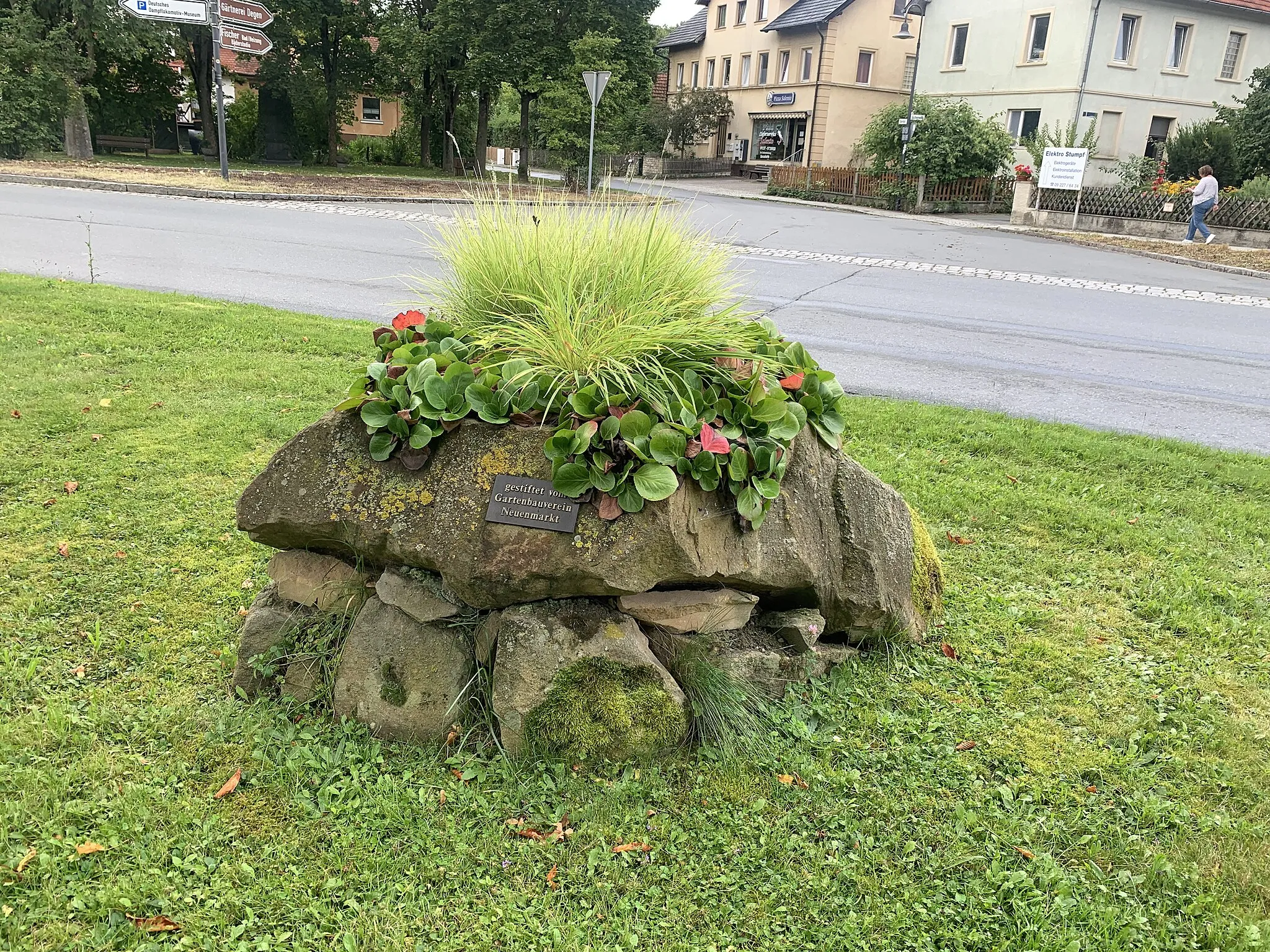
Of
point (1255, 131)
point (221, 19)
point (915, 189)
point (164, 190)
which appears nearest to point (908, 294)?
point (164, 190)

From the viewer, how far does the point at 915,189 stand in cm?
3016

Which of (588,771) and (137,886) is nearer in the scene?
(137,886)

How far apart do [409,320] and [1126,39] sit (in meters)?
38.5

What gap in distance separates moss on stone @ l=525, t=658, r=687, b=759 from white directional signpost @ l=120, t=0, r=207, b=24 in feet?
74.8

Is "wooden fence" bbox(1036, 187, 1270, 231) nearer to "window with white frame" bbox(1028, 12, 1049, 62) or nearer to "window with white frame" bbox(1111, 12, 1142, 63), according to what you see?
"window with white frame" bbox(1111, 12, 1142, 63)

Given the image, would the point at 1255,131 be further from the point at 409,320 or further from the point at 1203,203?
the point at 409,320

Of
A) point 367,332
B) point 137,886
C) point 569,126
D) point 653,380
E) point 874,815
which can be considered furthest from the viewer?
point 569,126

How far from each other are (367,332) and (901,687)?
239 inches

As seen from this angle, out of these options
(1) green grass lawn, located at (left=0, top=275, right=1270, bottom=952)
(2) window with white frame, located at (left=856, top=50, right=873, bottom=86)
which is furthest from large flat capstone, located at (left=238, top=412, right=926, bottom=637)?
(2) window with white frame, located at (left=856, top=50, right=873, bottom=86)

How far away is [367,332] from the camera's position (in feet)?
26.8

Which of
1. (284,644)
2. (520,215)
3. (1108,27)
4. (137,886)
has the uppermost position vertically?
(1108,27)

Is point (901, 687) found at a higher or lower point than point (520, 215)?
lower

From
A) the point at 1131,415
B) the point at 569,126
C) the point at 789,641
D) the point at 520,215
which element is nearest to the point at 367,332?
the point at 520,215

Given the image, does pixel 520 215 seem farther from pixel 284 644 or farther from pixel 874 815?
pixel 874 815
